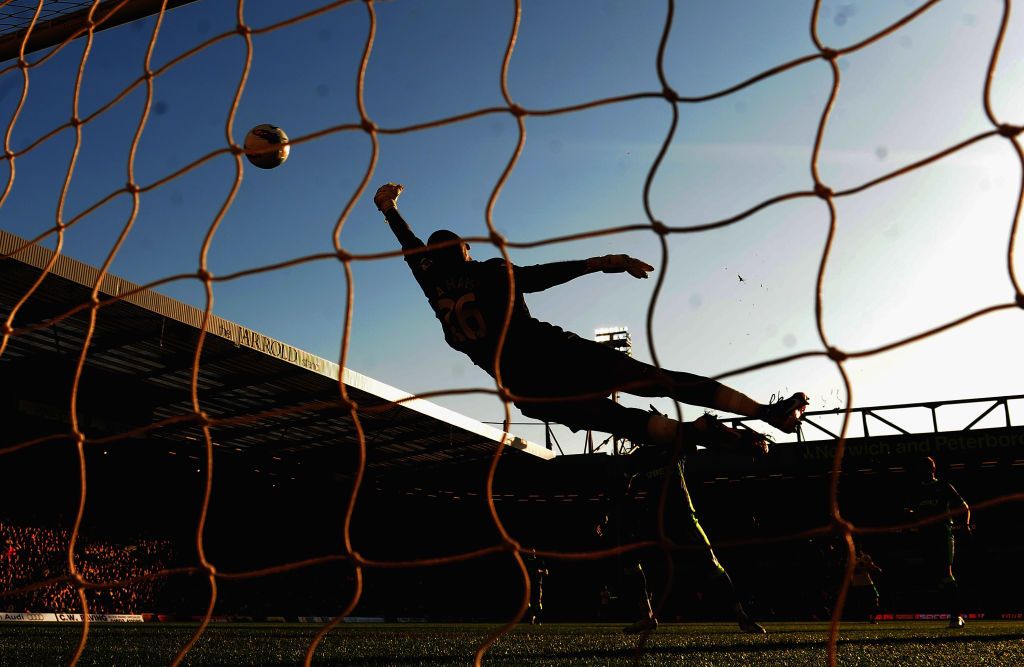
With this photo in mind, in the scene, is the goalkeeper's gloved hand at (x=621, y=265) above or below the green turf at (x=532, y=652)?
above

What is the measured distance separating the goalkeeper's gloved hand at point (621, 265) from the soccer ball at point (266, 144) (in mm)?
1438

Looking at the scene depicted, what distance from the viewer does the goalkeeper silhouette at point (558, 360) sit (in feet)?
9.44

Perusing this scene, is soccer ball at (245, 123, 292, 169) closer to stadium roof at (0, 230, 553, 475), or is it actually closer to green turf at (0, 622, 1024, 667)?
green turf at (0, 622, 1024, 667)

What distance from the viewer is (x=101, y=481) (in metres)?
17.6

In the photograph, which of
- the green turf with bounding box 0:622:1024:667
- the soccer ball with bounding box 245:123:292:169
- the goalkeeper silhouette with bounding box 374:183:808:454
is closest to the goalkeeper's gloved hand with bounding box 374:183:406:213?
the goalkeeper silhouette with bounding box 374:183:808:454

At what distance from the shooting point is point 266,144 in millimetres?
3865

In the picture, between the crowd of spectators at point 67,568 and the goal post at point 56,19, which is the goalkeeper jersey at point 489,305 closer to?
the goal post at point 56,19

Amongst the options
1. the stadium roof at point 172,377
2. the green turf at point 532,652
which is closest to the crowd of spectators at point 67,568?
the stadium roof at point 172,377

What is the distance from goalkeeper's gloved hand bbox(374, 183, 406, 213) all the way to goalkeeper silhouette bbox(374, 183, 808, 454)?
0.05 ft

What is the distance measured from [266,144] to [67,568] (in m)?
12.1

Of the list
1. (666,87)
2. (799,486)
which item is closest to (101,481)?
(799,486)

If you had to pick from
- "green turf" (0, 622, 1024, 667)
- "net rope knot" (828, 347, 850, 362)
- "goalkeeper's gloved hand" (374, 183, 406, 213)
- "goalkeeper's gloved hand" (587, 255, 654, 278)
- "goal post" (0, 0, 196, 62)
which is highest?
"goal post" (0, 0, 196, 62)

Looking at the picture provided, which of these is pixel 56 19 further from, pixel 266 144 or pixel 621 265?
pixel 621 265

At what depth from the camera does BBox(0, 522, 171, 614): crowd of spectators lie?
14.9m
